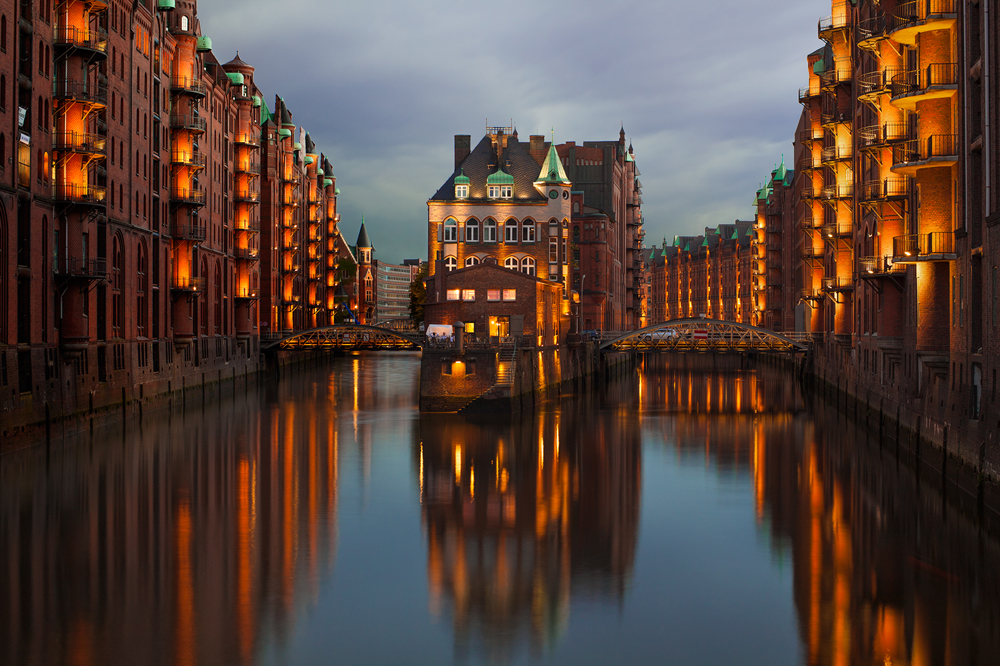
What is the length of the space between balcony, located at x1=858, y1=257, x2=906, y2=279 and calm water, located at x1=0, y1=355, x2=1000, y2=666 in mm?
7216

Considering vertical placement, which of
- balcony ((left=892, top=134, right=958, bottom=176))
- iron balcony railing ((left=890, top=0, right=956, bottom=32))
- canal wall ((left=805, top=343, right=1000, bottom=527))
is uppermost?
iron balcony railing ((left=890, top=0, right=956, bottom=32))

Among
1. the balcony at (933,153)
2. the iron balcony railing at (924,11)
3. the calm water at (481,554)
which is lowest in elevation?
the calm water at (481,554)

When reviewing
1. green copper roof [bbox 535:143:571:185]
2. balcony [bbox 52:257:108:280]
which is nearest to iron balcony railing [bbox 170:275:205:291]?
balcony [bbox 52:257:108:280]


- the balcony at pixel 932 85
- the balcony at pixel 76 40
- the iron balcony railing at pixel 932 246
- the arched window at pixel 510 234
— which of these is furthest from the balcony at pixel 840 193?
the balcony at pixel 76 40

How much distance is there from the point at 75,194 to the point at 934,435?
3489 cm

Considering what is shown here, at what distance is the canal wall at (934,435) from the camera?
2783 centimetres

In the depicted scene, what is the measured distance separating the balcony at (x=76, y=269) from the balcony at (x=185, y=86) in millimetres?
19170

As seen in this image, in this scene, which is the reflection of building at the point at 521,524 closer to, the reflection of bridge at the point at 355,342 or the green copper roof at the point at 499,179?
the reflection of bridge at the point at 355,342

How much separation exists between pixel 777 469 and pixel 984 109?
15402mm

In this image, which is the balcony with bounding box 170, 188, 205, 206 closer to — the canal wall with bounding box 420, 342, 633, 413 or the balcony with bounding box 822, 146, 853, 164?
the canal wall with bounding box 420, 342, 633, 413

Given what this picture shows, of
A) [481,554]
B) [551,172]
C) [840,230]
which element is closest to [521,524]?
[481,554]

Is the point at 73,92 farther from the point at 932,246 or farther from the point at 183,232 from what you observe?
the point at 932,246

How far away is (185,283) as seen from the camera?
211 ft

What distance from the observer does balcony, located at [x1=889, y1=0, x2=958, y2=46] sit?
34.9 metres
